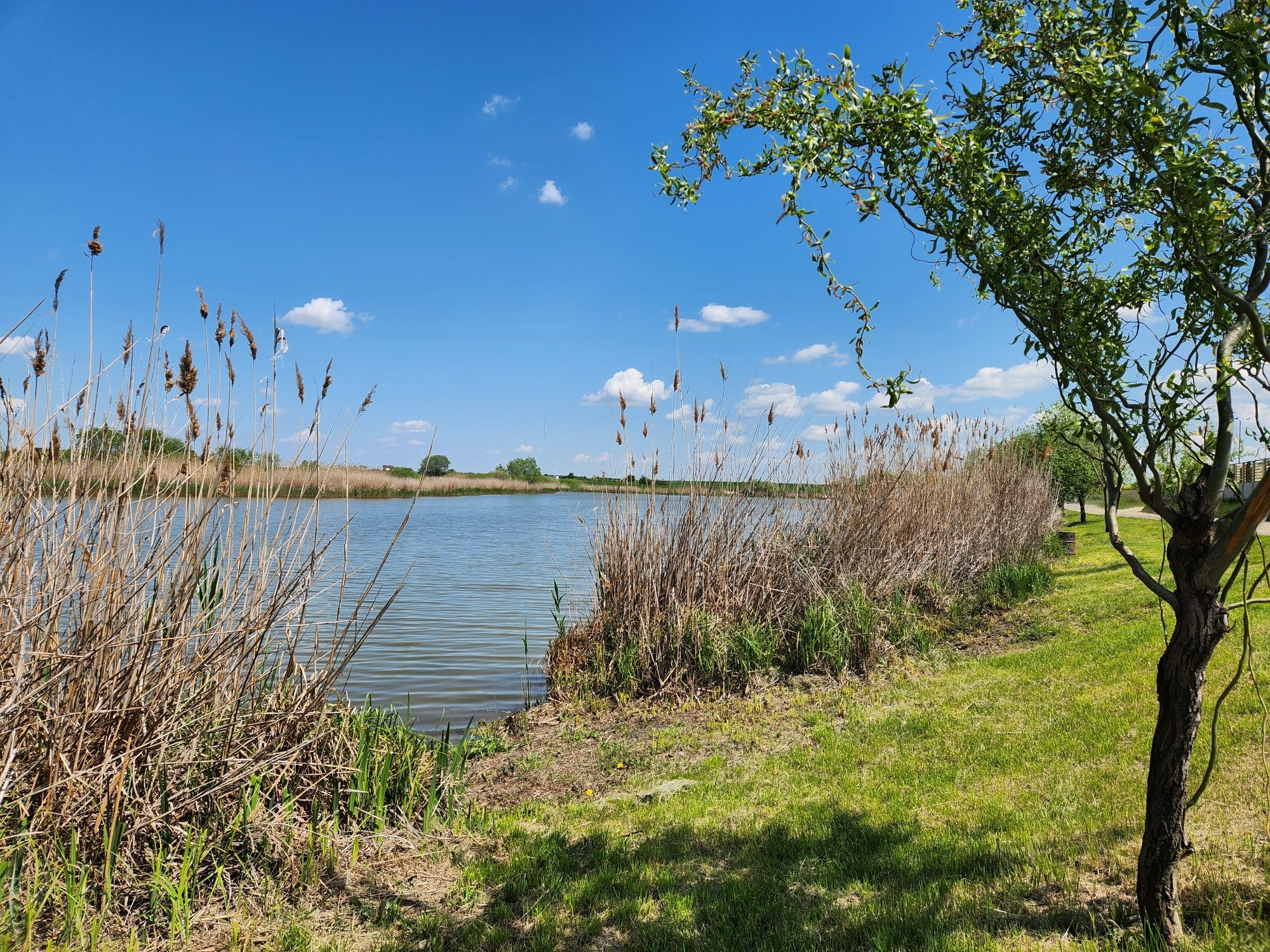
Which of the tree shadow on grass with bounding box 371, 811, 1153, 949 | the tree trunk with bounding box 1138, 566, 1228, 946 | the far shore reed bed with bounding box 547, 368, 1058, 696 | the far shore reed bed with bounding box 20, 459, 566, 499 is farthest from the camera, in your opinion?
the far shore reed bed with bounding box 547, 368, 1058, 696

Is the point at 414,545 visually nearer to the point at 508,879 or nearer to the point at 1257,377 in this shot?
the point at 508,879

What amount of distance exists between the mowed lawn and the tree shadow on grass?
0.01 meters

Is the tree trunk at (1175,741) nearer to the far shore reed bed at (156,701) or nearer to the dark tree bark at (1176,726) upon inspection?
the dark tree bark at (1176,726)

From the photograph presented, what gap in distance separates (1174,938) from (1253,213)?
2453 millimetres

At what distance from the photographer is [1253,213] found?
7.75 ft

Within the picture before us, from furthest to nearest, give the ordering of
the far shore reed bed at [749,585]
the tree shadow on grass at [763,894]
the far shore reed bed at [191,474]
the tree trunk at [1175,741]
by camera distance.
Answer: the far shore reed bed at [749,585]
the far shore reed bed at [191,474]
the tree shadow on grass at [763,894]
the tree trunk at [1175,741]

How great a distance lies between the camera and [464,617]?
35.6 ft

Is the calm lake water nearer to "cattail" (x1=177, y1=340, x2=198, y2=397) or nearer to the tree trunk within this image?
"cattail" (x1=177, y1=340, x2=198, y2=397)

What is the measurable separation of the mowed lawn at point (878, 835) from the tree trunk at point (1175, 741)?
16 centimetres

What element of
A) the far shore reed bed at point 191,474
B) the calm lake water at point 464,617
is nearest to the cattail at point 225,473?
the far shore reed bed at point 191,474

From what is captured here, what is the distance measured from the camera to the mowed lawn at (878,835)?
2885 mm

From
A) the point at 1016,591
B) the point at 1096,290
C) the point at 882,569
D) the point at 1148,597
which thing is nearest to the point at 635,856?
the point at 1096,290

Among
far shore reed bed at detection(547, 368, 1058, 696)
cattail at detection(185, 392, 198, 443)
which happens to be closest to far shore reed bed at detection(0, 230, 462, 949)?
cattail at detection(185, 392, 198, 443)

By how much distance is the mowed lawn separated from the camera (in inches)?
114
